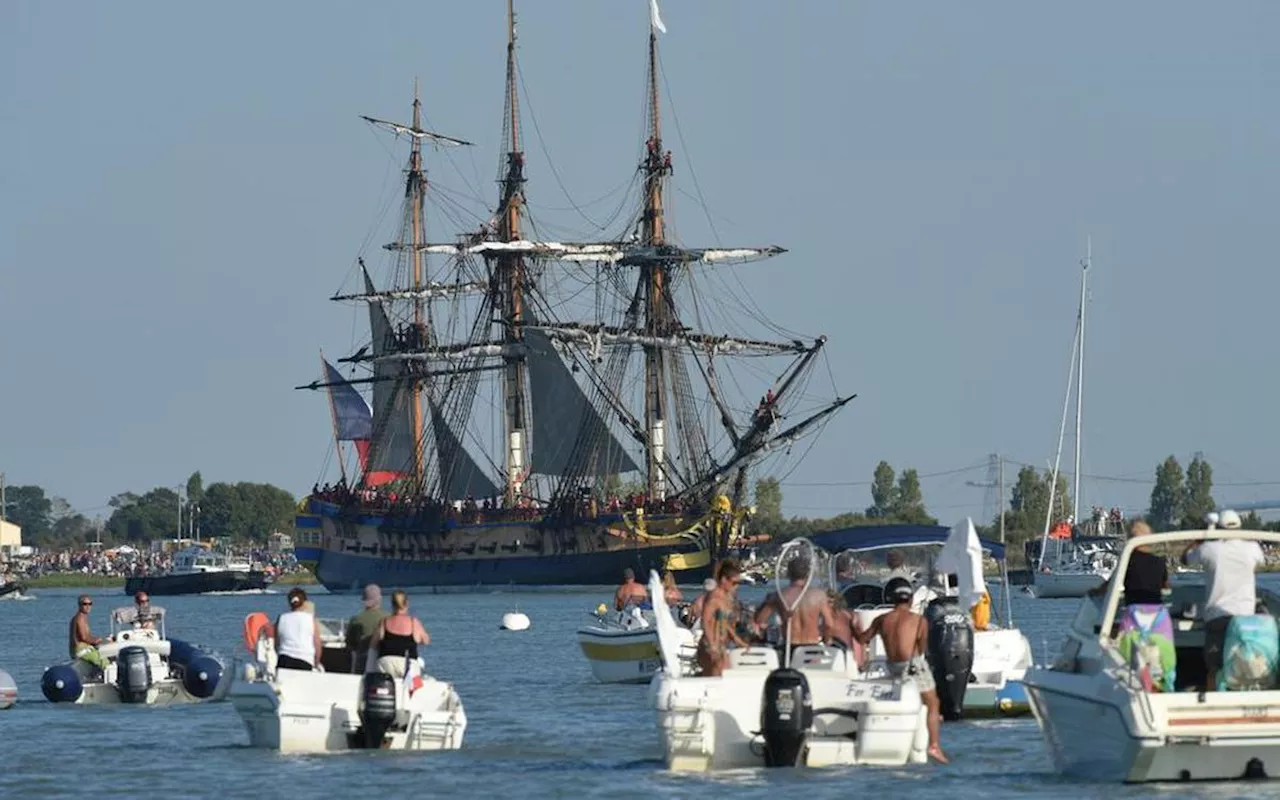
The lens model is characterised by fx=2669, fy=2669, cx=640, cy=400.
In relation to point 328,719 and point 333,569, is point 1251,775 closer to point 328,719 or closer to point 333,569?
point 328,719

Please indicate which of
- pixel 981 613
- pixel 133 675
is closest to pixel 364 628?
pixel 981 613

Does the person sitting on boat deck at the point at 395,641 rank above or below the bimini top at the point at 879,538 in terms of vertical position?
below

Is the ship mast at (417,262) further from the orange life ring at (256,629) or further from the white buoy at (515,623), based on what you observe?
the orange life ring at (256,629)

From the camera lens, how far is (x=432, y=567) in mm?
160750

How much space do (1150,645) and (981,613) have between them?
11.5 meters

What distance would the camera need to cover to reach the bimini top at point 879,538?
38.2 metres

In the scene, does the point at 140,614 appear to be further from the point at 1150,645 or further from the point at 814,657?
the point at 1150,645

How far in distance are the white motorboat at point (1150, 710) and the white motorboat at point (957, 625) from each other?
19.1ft

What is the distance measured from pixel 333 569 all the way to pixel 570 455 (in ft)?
105

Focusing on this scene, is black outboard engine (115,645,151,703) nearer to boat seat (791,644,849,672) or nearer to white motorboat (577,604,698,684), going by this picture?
white motorboat (577,604,698,684)

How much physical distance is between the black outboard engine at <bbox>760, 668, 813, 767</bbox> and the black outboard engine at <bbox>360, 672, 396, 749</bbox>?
16.8 feet

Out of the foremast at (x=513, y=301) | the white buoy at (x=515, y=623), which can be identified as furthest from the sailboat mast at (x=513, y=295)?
the white buoy at (x=515, y=623)

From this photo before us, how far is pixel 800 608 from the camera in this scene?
27406 mm

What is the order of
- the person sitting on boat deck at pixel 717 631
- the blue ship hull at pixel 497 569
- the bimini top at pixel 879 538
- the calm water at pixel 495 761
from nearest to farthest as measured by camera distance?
the calm water at pixel 495 761, the person sitting on boat deck at pixel 717 631, the bimini top at pixel 879 538, the blue ship hull at pixel 497 569
